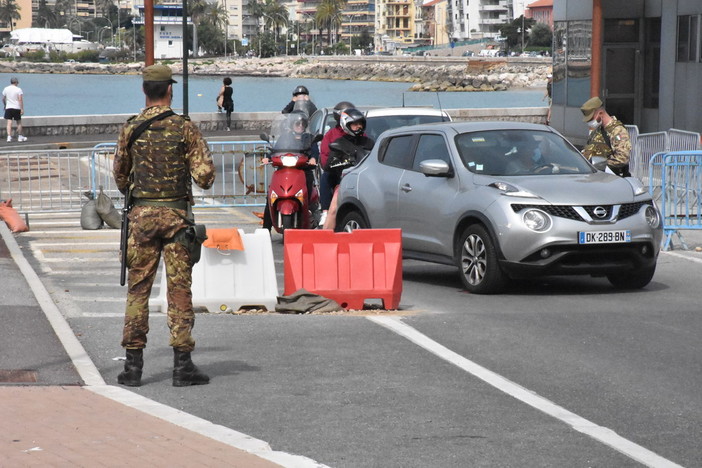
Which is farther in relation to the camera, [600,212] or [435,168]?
[435,168]

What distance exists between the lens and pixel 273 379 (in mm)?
8164

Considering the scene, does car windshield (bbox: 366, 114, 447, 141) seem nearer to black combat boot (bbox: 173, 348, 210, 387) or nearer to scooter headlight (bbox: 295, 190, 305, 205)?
scooter headlight (bbox: 295, 190, 305, 205)

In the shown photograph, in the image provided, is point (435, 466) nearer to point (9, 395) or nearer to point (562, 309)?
point (9, 395)

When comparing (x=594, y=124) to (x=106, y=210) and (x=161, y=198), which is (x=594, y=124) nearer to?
(x=106, y=210)

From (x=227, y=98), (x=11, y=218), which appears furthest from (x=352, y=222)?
(x=227, y=98)

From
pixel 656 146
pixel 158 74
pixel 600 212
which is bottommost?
pixel 600 212

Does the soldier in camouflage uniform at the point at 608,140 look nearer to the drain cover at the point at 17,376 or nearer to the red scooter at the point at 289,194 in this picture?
the red scooter at the point at 289,194

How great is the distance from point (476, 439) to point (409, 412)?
665 mm

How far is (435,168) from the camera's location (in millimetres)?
12469

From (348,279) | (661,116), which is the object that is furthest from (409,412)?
(661,116)

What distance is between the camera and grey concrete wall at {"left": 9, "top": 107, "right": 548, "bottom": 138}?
3875cm

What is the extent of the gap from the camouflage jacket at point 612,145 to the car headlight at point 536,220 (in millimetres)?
3808

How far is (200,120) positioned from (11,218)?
24228 mm

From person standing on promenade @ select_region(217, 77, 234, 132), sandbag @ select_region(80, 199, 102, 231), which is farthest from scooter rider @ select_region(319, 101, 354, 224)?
person standing on promenade @ select_region(217, 77, 234, 132)
